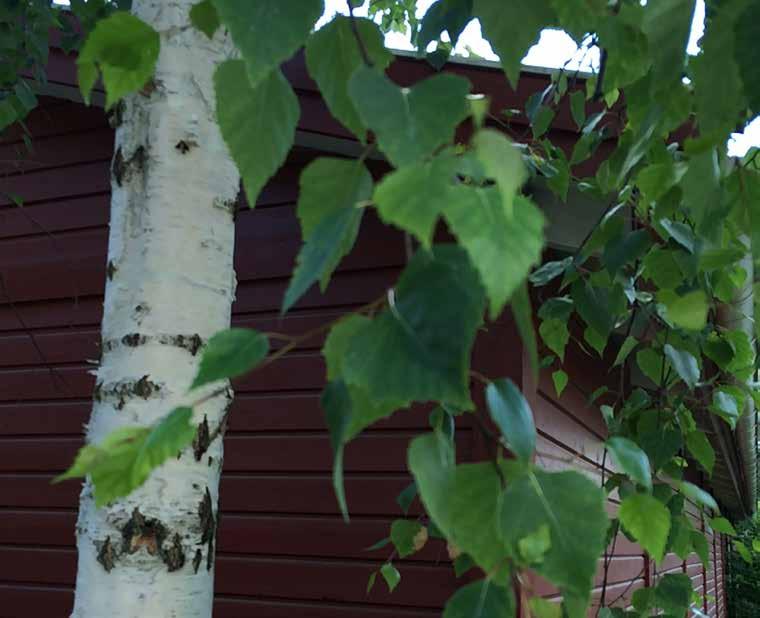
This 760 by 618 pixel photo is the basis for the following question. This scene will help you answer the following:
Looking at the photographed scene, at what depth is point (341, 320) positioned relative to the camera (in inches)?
17.8

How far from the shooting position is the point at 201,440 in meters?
1.19

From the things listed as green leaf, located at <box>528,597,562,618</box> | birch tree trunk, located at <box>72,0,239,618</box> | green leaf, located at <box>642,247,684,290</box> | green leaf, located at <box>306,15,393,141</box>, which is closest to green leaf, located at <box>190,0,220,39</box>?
green leaf, located at <box>306,15,393,141</box>

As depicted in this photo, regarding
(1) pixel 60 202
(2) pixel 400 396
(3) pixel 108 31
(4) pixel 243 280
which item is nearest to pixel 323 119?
(4) pixel 243 280

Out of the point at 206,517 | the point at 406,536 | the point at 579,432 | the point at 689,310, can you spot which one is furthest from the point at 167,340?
the point at 579,432

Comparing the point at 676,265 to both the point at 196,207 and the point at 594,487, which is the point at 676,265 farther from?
the point at 594,487

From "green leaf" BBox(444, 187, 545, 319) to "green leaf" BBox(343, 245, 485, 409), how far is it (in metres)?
0.03

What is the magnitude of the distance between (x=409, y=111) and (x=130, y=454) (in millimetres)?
252

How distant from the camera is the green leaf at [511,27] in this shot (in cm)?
62

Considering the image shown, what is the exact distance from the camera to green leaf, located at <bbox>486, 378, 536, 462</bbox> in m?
0.48

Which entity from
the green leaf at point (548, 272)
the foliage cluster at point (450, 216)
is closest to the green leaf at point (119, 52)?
the foliage cluster at point (450, 216)

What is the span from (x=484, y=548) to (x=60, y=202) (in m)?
3.87

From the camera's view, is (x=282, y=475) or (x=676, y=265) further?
(x=282, y=475)

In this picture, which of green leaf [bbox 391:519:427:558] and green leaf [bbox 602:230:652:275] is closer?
green leaf [bbox 602:230:652:275]

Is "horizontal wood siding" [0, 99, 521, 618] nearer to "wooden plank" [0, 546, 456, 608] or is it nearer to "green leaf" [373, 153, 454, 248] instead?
"wooden plank" [0, 546, 456, 608]
